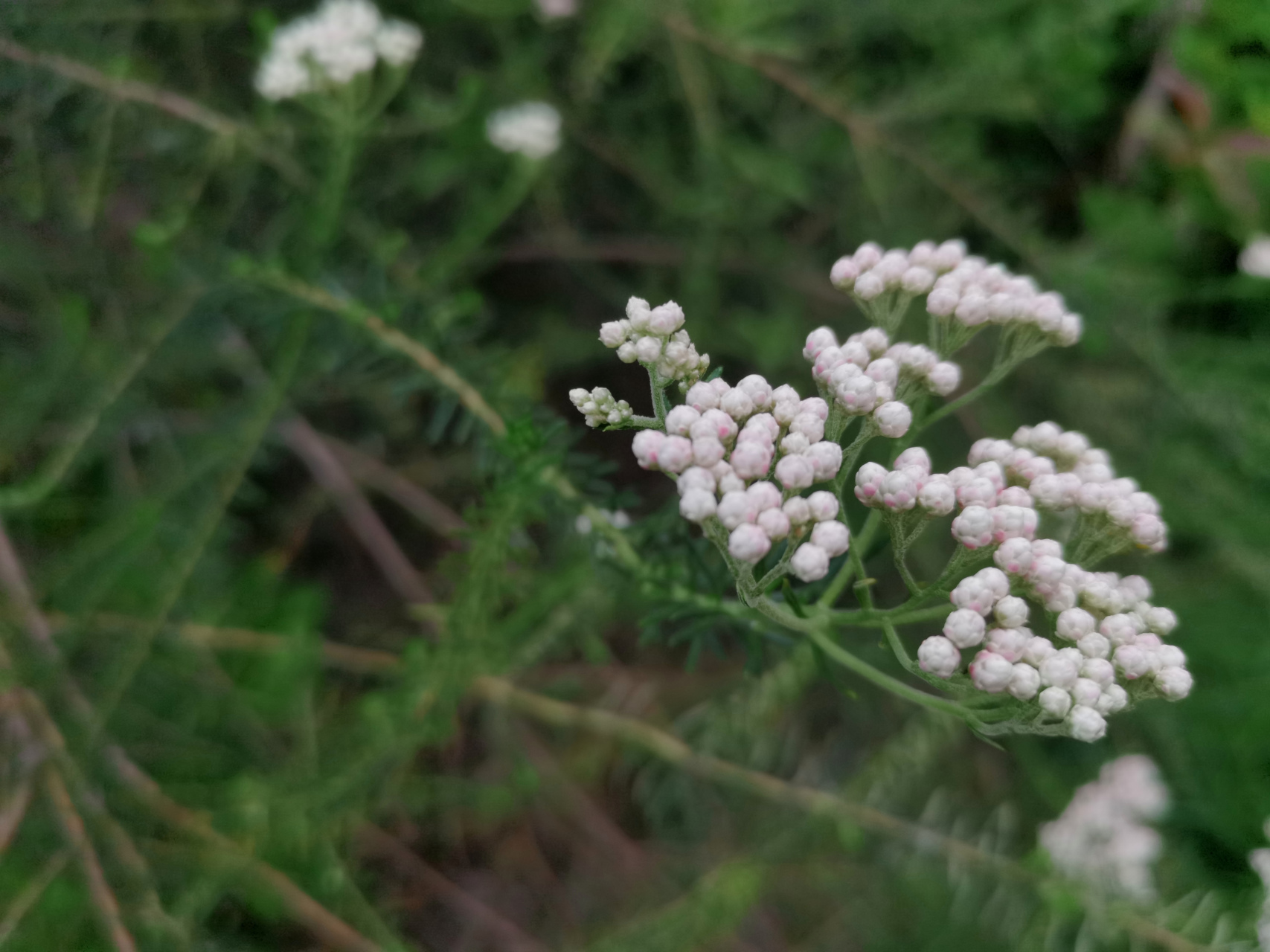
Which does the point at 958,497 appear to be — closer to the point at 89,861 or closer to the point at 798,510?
the point at 798,510

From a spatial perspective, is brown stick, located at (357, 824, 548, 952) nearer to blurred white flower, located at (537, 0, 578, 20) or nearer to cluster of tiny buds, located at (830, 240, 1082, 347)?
cluster of tiny buds, located at (830, 240, 1082, 347)

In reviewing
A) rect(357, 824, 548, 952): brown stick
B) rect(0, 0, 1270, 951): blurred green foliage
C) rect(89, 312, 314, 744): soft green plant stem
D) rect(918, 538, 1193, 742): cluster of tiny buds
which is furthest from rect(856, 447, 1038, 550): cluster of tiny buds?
rect(357, 824, 548, 952): brown stick

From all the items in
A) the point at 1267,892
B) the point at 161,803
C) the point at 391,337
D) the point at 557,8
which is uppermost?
the point at 557,8

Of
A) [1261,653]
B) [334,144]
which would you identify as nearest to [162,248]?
[334,144]

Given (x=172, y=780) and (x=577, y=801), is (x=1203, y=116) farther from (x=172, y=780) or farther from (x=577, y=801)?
(x=172, y=780)

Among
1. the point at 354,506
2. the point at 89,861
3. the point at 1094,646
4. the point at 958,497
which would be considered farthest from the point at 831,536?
the point at 354,506

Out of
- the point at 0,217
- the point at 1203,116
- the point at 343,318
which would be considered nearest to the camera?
the point at 343,318
